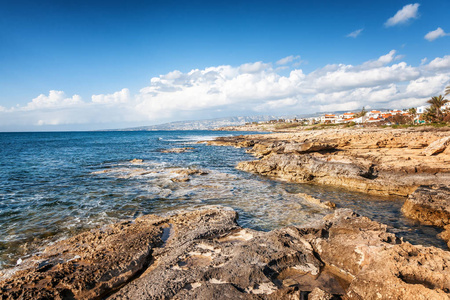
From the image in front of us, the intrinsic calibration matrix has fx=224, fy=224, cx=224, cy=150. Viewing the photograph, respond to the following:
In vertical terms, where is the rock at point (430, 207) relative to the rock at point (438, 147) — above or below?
below

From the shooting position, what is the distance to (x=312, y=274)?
16.9 ft

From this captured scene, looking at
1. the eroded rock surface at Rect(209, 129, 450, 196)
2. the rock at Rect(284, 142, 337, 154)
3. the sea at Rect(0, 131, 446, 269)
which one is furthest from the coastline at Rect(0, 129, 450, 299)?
the rock at Rect(284, 142, 337, 154)

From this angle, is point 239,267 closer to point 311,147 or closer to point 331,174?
point 331,174

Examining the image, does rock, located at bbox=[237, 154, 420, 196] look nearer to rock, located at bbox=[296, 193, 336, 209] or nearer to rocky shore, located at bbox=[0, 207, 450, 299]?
rock, located at bbox=[296, 193, 336, 209]

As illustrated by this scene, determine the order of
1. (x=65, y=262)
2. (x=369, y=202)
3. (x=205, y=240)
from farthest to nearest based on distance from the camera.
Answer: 1. (x=369, y=202)
2. (x=205, y=240)
3. (x=65, y=262)

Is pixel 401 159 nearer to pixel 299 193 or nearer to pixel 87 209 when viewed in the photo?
pixel 299 193

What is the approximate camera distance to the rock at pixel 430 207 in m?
9.04

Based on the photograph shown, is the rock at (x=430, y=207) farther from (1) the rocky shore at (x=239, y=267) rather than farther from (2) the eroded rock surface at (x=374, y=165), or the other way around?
(1) the rocky shore at (x=239, y=267)

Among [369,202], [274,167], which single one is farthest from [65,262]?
[274,167]

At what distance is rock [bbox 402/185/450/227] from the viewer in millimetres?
9039

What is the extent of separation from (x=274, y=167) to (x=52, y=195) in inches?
611

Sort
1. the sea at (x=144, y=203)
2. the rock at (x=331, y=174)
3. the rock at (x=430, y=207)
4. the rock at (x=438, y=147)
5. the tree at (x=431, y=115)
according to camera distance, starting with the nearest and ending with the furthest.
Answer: the sea at (x=144, y=203) → the rock at (x=430, y=207) → the rock at (x=331, y=174) → the rock at (x=438, y=147) → the tree at (x=431, y=115)

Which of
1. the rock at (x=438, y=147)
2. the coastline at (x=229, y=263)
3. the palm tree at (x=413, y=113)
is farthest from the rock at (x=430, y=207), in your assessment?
the palm tree at (x=413, y=113)

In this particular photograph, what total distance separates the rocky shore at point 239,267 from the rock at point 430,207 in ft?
14.8
